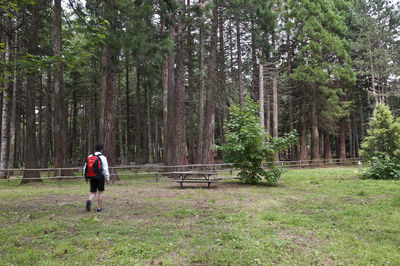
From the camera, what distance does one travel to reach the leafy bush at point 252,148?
10484mm

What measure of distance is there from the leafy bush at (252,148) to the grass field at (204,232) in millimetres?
3359

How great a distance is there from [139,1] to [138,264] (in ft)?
26.0

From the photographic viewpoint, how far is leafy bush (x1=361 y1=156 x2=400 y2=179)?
12.0 metres

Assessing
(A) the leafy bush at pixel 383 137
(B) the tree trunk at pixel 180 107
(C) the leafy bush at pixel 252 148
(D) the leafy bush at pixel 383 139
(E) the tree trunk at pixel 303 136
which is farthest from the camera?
(E) the tree trunk at pixel 303 136

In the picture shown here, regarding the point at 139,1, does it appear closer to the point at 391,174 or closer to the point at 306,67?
the point at 391,174

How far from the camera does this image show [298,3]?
22.2 metres

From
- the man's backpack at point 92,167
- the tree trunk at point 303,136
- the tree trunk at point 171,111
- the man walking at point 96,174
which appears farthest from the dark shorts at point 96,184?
the tree trunk at point 303,136

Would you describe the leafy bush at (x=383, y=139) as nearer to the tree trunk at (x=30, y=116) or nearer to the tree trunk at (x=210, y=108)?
the tree trunk at (x=210, y=108)

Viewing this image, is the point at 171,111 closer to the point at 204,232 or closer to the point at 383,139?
the point at 204,232

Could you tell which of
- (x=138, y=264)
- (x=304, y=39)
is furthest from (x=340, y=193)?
(x=304, y=39)

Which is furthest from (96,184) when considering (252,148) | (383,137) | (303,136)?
(303,136)

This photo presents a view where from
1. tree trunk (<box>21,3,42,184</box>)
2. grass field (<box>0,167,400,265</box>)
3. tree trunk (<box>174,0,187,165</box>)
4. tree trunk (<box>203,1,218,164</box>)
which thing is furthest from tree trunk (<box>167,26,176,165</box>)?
grass field (<box>0,167,400,265</box>)

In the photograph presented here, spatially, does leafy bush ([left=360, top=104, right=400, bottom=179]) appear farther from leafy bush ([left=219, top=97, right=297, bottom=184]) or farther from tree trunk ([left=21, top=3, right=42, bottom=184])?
tree trunk ([left=21, top=3, right=42, bottom=184])

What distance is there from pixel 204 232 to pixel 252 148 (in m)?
6.69
